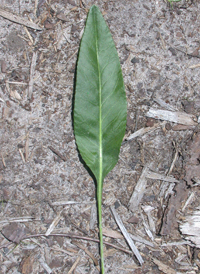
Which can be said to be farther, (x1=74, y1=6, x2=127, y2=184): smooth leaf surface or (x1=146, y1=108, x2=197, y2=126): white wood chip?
(x1=146, y1=108, x2=197, y2=126): white wood chip

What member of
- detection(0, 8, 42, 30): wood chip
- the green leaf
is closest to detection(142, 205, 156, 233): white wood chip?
the green leaf

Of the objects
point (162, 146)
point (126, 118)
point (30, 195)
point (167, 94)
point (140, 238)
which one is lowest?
point (140, 238)

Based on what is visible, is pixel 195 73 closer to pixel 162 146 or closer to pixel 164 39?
pixel 164 39

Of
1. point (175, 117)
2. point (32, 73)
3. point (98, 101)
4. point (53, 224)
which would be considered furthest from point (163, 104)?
point (53, 224)

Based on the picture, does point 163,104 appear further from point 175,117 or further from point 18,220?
point 18,220

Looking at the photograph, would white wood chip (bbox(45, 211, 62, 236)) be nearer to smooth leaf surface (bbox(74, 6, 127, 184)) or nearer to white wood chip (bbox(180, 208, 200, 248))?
smooth leaf surface (bbox(74, 6, 127, 184))

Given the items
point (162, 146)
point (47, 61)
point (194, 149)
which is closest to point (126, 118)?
point (162, 146)
